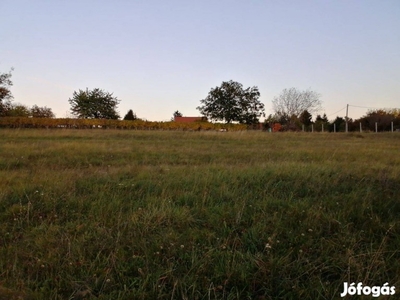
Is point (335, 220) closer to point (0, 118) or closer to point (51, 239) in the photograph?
point (51, 239)

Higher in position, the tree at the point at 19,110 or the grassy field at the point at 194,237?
the tree at the point at 19,110

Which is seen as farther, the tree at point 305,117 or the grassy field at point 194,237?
the tree at point 305,117

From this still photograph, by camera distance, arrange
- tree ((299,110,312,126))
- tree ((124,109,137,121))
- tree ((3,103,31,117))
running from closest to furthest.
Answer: tree ((3,103,31,117)) < tree ((299,110,312,126)) < tree ((124,109,137,121))

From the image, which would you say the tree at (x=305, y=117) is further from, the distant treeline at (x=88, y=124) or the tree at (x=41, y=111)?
the tree at (x=41, y=111)

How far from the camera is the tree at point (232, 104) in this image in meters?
58.6

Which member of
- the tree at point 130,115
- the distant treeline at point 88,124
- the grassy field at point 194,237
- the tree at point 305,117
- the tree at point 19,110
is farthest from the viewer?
the tree at point 130,115

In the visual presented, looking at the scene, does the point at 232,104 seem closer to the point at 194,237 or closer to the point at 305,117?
the point at 305,117

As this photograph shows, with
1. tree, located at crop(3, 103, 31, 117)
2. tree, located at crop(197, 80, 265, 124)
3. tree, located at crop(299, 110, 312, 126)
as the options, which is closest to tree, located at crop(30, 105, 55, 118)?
tree, located at crop(3, 103, 31, 117)

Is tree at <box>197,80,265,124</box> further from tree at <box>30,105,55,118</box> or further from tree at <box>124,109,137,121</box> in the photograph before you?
tree at <box>30,105,55,118</box>

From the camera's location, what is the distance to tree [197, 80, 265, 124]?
58.6 m

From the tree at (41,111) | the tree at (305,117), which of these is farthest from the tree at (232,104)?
the tree at (41,111)

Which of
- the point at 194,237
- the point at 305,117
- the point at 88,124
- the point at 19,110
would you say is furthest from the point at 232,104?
the point at 194,237

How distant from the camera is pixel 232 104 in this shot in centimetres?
5859

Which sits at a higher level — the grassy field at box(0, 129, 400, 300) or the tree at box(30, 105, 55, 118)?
the tree at box(30, 105, 55, 118)
